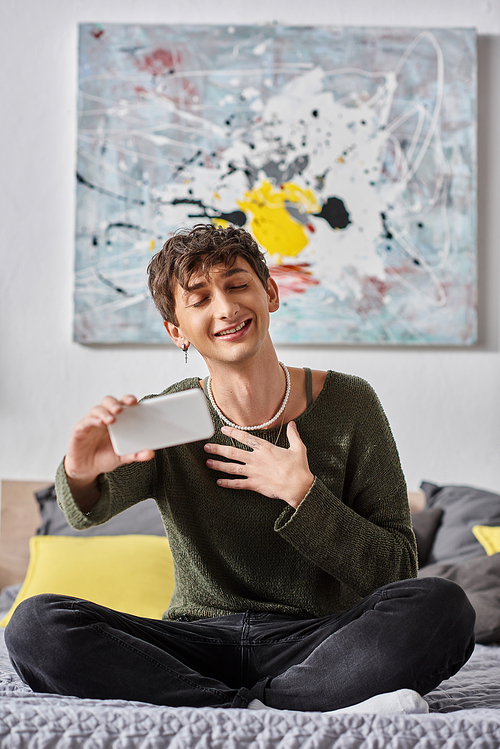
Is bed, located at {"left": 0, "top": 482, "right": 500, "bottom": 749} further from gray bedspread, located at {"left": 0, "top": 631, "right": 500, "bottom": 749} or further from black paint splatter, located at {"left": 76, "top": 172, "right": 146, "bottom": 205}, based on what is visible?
black paint splatter, located at {"left": 76, "top": 172, "right": 146, "bottom": 205}

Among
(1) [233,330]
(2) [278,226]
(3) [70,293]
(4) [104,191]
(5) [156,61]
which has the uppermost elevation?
(5) [156,61]

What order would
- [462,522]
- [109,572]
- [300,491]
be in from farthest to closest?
[462,522], [109,572], [300,491]

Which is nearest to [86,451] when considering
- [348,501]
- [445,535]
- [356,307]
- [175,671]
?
[175,671]

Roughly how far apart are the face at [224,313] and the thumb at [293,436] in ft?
0.49

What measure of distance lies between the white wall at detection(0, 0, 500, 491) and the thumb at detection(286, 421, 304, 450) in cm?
110

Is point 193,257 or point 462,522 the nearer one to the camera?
point 193,257

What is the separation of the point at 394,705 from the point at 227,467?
469 mm

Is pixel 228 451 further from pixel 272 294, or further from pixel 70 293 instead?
pixel 70 293

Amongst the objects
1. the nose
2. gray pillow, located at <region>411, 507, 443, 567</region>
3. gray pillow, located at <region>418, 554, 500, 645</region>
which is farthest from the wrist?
gray pillow, located at <region>411, 507, 443, 567</region>

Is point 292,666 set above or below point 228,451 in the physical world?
below

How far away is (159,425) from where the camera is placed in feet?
3.28

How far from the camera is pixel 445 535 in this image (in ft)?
6.29

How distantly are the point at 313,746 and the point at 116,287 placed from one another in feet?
5.67

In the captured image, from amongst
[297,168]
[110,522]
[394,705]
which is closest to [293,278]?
[297,168]
